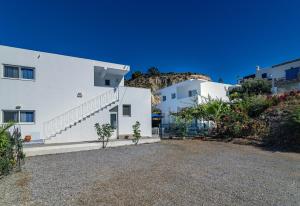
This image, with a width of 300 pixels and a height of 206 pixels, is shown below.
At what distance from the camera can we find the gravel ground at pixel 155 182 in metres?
5.07

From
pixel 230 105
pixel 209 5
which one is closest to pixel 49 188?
pixel 230 105

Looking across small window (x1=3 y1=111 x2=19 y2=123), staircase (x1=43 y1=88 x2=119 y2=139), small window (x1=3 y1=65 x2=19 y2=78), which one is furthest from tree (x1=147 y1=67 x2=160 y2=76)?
small window (x1=3 y1=111 x2=19 y2=123)

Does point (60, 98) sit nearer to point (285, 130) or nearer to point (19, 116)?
point (19, 116)

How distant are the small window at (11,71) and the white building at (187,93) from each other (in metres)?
24.1

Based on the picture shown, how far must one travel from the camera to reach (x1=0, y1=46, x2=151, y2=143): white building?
14.1 m

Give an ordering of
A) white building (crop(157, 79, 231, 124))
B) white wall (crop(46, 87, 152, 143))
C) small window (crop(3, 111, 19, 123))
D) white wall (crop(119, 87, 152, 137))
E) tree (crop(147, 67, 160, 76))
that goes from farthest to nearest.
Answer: tree (crop(147, 67, 160, 76)) → white building (crop(157, 79, 231, 124)) → white wall (crop(119, 87, 152, 137)) → white wall (crop(46, 87, 152, 143)) → small window (crop(3, 111, 19, 123))

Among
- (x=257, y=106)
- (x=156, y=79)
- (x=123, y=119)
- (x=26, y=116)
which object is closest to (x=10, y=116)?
(x=26, y=116)

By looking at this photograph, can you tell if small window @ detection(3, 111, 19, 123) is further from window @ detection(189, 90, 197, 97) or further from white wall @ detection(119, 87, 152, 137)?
window @ detection(189, 90, 197, 97)

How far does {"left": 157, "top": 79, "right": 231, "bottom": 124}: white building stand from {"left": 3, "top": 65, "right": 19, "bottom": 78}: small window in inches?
Answer: 950

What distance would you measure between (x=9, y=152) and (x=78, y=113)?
830 cm

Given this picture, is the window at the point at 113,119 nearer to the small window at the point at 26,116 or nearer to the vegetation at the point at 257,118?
the small window at the point at 26,116

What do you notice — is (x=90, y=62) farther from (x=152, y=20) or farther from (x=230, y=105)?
(x=230, y=105)

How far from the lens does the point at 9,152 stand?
7.80m

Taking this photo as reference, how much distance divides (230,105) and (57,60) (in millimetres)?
16529
